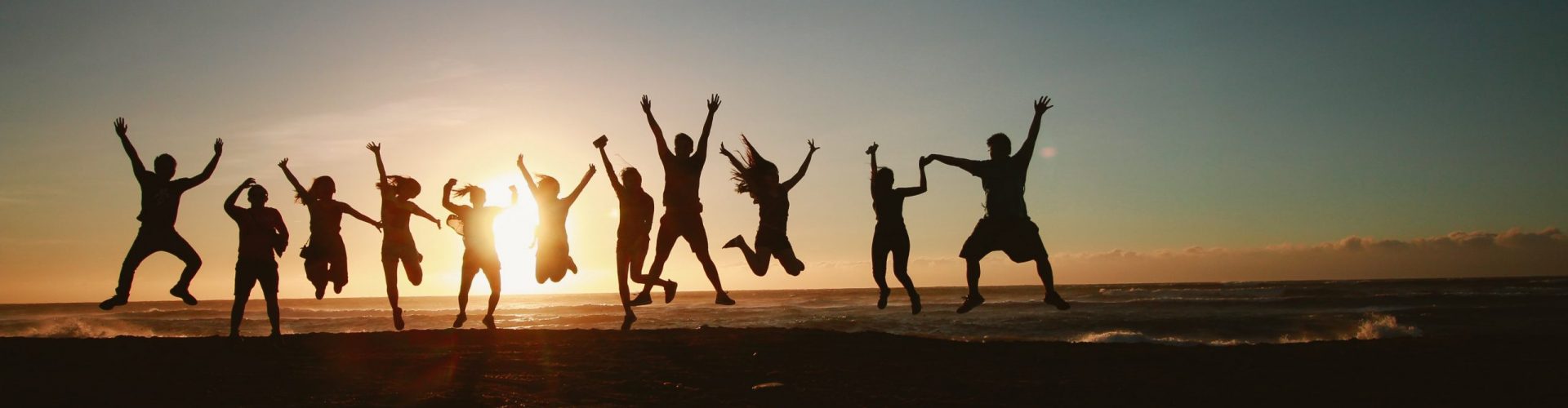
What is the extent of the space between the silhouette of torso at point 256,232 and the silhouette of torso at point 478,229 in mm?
2090

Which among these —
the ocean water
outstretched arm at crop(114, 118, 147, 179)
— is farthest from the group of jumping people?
the ocean water

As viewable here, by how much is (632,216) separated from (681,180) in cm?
85

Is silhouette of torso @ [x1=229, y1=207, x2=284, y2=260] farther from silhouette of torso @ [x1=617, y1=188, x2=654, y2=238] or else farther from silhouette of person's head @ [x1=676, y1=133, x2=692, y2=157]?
silhouette of person's head @ [x1=676, y1=133, x2=692, y2=157]

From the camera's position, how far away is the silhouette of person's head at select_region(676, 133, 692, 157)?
9195 millimetres

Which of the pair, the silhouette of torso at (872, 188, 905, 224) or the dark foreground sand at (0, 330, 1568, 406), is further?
the silhouette of torso at (872, 188, 905, 224)

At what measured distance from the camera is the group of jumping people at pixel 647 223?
8484mm

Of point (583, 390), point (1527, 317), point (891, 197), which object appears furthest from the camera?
point (1527, 317)

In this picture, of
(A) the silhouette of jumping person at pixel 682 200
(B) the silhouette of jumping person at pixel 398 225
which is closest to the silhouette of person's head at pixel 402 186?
(B) the silhouette of jumping person at pixel 398 225

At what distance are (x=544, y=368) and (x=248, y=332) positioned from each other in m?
24.6

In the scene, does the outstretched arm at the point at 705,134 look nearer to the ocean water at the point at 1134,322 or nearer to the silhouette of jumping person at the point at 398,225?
the silhouette of jumping person at the point at 398,225

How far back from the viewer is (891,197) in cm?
908

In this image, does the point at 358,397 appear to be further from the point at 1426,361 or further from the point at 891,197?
the point at 1426,361

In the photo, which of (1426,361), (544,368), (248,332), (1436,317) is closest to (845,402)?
(544,368)

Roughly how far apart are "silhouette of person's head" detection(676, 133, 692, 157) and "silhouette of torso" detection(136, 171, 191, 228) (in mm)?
5256
